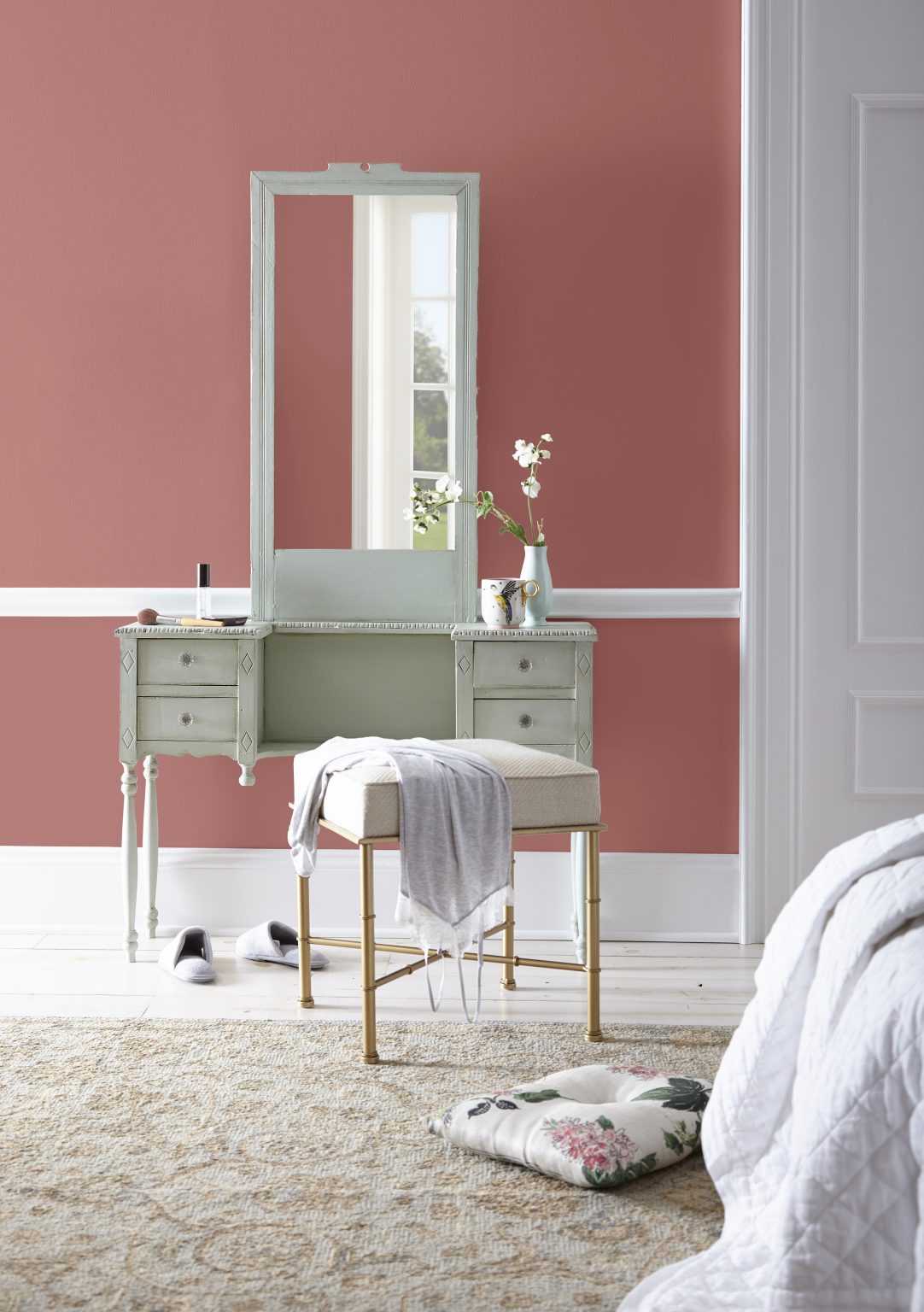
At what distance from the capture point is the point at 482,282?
11.5 ft

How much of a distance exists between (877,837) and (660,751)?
6.05ft

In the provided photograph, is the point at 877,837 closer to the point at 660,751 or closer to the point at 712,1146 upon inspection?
the point at 712,1146

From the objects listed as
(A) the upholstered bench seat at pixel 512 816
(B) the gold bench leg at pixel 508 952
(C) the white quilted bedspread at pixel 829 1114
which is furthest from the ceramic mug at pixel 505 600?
(C) the white quilted bedspread at pixel 829 1114

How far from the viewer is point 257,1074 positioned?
2475 mm

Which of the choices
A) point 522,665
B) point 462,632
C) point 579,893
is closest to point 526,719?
Result: point 522,665

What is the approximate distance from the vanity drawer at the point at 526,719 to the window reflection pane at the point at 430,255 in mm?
1117

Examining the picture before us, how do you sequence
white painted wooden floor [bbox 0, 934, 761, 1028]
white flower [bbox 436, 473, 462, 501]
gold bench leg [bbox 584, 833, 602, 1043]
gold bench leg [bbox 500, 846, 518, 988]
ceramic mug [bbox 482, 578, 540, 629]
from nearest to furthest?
gold bench leg [bbox 584, 833, 602, 1043] < white painted wooden floor [bbox 0, 934, 761, 1028] < gold bench leg [bbox 500, 846, 518, 988] < ceramic mug [bbox 482, 578, 540, 629] < white flower [bbox 436, 473, 462, 501]

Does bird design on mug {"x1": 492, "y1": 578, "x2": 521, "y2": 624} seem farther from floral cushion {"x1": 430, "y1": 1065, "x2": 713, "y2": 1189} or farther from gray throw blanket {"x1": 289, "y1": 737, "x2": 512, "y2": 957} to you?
floral cushion {"x1": 430, "y1": 1065, "x2": 713, "y2": 1189}

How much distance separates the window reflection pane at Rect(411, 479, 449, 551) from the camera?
345cm

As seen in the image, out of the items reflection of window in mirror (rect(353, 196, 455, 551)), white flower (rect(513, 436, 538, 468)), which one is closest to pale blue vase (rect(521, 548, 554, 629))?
white flower (rect(513, 436, 538, 468))

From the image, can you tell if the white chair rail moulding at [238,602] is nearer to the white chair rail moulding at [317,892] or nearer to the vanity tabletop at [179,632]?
the vanity tabletop at [179,632]

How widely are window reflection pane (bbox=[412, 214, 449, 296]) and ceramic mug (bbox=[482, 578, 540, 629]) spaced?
2.62ft

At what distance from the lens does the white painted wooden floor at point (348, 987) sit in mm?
2896

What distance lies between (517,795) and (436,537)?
3.36 feet
